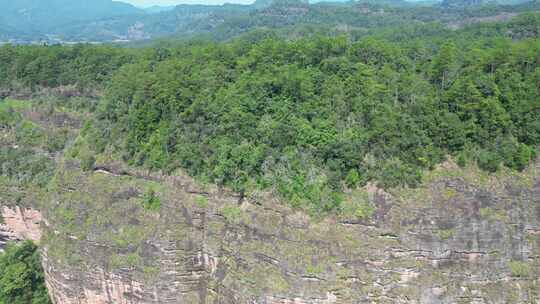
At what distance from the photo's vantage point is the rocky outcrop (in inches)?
1217

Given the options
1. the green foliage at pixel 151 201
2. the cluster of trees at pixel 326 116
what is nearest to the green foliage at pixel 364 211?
the cluster of trees at pixel 326 116

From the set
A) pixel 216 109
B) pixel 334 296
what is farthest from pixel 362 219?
pixel 216 109

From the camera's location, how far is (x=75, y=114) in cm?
3647

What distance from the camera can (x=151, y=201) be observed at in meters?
25.2

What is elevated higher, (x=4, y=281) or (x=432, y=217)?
(x=432, y=217)

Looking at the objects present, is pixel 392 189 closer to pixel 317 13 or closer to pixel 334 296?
pixel 334 296

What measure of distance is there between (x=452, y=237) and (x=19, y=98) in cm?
3889

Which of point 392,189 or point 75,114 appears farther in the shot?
point 75,114

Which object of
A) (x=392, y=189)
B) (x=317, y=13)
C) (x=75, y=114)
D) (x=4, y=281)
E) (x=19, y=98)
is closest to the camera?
(x=392, y=189)

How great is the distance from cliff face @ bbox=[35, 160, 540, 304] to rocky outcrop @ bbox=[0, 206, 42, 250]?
7546mm

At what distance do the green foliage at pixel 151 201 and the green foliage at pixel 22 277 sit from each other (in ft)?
33.6

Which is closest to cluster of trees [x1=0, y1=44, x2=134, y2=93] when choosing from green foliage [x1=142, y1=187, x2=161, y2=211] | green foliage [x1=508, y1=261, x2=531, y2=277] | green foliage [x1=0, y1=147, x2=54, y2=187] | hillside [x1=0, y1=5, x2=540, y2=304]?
green foliage [x1=0, y1=147, x2=54, y2=187]

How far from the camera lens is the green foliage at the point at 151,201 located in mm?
25034

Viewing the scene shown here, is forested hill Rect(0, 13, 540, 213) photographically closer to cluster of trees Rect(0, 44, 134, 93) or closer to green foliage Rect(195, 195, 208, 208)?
green foliage Rect(195, 195, 208, 208)
